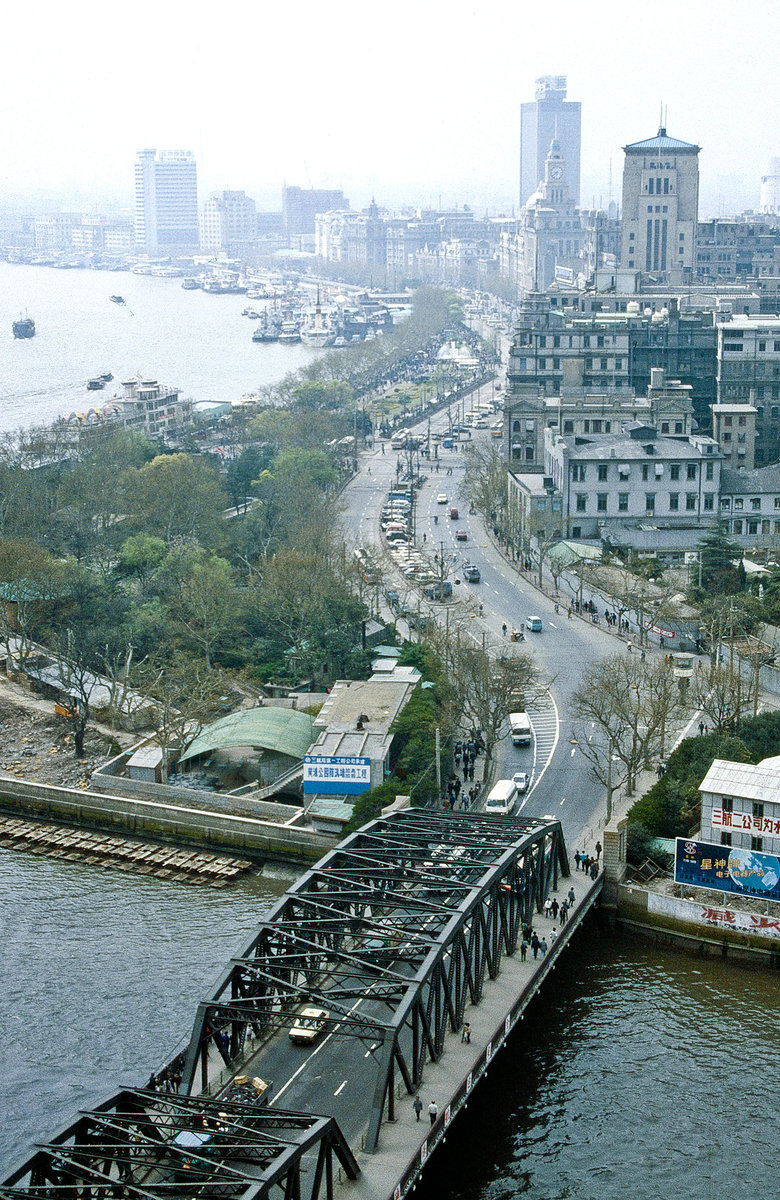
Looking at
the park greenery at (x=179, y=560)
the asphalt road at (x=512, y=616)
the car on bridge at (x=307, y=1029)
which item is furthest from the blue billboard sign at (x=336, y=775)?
the car on bridge at (x=307, y=1029)

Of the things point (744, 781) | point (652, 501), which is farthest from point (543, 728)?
point (652, 501)

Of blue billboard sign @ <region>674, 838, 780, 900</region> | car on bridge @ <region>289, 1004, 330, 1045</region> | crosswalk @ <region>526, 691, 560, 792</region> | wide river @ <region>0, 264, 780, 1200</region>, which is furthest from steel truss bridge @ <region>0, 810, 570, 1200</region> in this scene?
crosswalk @ <region>526, 691, 560, 792</region>

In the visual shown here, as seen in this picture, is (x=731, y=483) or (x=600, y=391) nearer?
(x=731, y=483)

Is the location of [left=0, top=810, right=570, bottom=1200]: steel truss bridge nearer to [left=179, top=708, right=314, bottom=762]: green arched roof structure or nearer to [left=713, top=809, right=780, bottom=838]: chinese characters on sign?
[left=713, top=809, right=780, bottom=838]: chinese characters on sign

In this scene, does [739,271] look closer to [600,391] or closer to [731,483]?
[600,391]

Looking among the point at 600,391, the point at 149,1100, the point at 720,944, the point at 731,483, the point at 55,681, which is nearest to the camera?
the point at 149,1100

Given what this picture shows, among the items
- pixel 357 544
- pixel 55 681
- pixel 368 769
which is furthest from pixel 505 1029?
pixel 357 544
